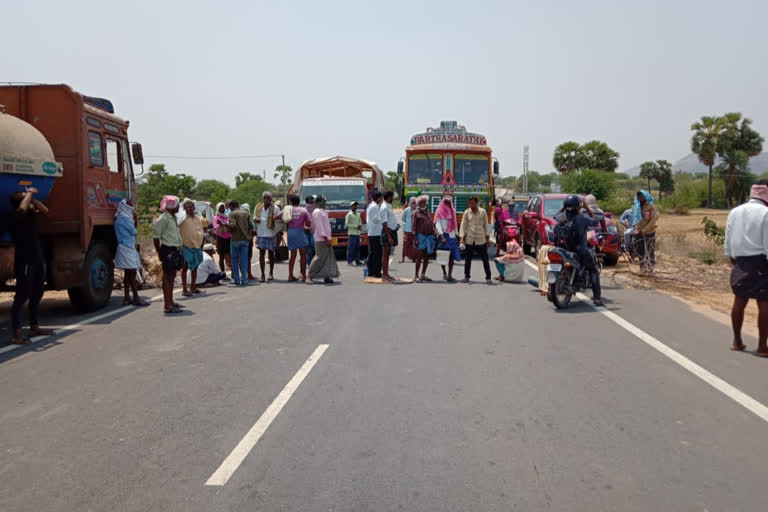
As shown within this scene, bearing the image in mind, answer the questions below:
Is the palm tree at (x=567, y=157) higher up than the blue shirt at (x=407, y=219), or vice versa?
the palm tree at (x=567, y=157)

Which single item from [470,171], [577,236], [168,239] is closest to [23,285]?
[168,239]

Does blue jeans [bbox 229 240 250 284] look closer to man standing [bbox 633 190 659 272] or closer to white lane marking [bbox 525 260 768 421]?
white lane marking [bbox 525 260 768 421]

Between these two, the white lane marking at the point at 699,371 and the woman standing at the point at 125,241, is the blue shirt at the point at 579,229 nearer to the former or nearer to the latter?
the white lane marking at the point at 699,371

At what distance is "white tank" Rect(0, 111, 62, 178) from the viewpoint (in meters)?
7.84

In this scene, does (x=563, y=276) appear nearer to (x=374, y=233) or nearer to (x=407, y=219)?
(x=374, y=233)

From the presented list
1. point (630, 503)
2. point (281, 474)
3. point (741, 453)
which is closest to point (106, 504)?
point (281, 474)

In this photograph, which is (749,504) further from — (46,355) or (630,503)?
(46,355)

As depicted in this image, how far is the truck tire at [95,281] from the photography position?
9.73 meters

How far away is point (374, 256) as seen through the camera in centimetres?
1327

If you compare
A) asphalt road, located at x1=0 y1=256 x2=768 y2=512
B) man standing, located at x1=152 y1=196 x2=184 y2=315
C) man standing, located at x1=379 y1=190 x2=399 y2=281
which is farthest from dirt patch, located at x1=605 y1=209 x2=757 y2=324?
man standing, located at x1=152 y1=196 x2=184 y2=315

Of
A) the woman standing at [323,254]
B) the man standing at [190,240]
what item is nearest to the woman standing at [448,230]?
→ the woman standing at [323,254]

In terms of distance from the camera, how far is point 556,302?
31.7 ft

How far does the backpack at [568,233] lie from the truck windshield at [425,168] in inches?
356

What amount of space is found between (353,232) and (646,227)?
23.1 ft
